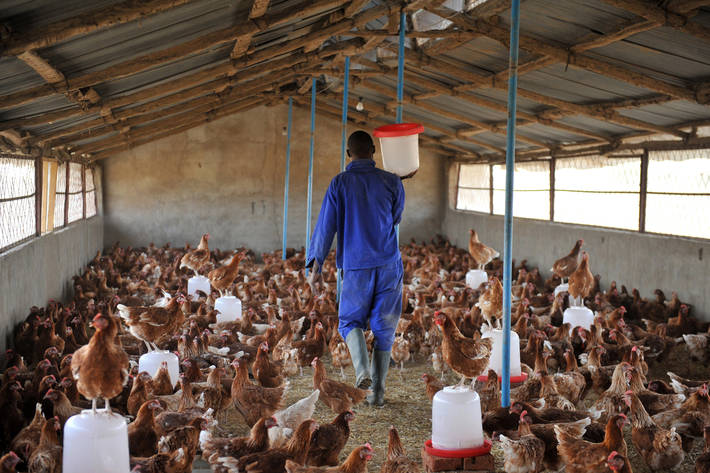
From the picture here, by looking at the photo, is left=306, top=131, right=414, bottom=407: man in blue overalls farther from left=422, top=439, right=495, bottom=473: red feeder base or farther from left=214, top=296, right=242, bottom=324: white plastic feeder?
left=214, top=296, right=242, bottom=324: white plastic feeder

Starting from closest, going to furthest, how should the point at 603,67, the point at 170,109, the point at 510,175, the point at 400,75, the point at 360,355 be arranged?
the point at 510,175, the point at 360,355, the point at 400,75, the point at 603,67, the point at 170,109

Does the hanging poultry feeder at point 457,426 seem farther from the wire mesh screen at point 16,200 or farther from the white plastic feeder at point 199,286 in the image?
the white plastic feeder at point 199,286

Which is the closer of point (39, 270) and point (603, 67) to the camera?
point (603, 67)

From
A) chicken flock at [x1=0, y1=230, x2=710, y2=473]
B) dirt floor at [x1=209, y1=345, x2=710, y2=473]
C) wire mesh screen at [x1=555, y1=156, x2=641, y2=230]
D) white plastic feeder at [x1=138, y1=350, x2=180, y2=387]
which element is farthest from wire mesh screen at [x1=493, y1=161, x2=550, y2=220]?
white plastic feeder at [x1=138, y1=350, x2=180, y2=387]

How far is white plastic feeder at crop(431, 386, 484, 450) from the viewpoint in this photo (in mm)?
4555

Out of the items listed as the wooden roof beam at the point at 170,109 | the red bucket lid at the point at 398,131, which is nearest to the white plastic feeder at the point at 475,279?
the wooden roof beam at the point at 170,109

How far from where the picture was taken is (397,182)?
5.69 meters

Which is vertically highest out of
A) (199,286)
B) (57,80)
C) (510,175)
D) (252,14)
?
(252,14)

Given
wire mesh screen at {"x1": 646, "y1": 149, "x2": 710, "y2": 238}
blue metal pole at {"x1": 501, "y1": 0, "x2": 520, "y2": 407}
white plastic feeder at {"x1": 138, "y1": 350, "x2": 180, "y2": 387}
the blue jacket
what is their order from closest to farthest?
blue metal pole at {"x1": 501, "y1": 0, "x2": 520, "y2": 407} < the blue jacket < white plastic feeder at {"x1": 138, "y1": 350, "x2": 180, "y2": 387} < wire mesh screen at {"x1": 646, "y1": 149, "x2": 710, "y2": 238}

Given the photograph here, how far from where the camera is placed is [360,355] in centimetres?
565

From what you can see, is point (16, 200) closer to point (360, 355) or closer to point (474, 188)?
point (360, 355)

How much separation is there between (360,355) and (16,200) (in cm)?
541

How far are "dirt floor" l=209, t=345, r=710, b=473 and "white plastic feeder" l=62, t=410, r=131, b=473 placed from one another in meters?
1.80

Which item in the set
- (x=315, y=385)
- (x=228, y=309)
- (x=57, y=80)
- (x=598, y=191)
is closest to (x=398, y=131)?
(x=315, y=385)
